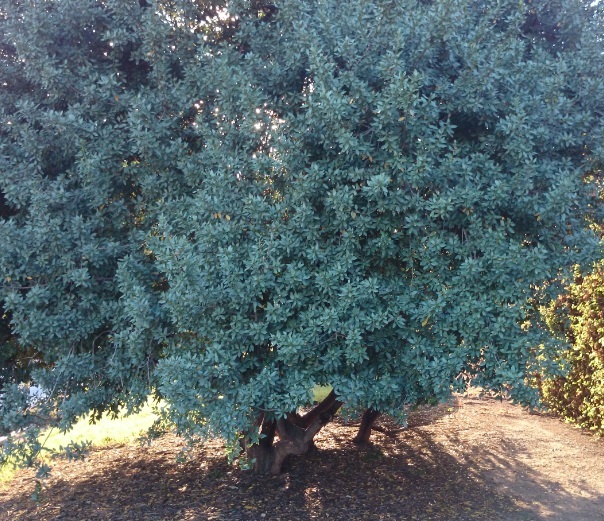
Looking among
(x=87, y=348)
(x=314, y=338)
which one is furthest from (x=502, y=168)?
(x=87, y=348)

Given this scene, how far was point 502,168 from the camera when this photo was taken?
13.1 feet

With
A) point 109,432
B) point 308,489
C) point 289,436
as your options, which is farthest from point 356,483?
point 109,432

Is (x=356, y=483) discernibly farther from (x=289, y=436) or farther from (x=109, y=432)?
(x=109, y=432)

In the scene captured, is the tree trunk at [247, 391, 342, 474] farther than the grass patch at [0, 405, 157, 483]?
No

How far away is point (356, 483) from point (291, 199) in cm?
366

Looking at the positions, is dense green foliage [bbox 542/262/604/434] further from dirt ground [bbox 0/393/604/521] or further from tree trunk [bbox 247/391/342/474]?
tree trunk [bbox 247/391/342/474]

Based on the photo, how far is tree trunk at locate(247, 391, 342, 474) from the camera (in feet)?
19.8

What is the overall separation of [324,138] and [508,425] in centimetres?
646

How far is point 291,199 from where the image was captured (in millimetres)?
3807

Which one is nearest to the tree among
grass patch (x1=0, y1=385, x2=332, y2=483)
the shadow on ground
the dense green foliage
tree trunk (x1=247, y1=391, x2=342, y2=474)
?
the shadow on ground

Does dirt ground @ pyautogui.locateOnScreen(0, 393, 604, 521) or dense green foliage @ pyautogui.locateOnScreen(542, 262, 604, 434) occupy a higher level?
dense green foliage @ pyautogui.locateOnScreen(542, 262, 604, 434)

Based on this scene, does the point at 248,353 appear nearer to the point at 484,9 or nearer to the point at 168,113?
the point at 168,113

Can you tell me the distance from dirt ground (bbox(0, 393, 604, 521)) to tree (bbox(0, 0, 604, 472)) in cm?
156

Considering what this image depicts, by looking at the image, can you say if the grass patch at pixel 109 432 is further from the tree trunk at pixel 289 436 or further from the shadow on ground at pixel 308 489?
the tree trunk at pixel 289 436
